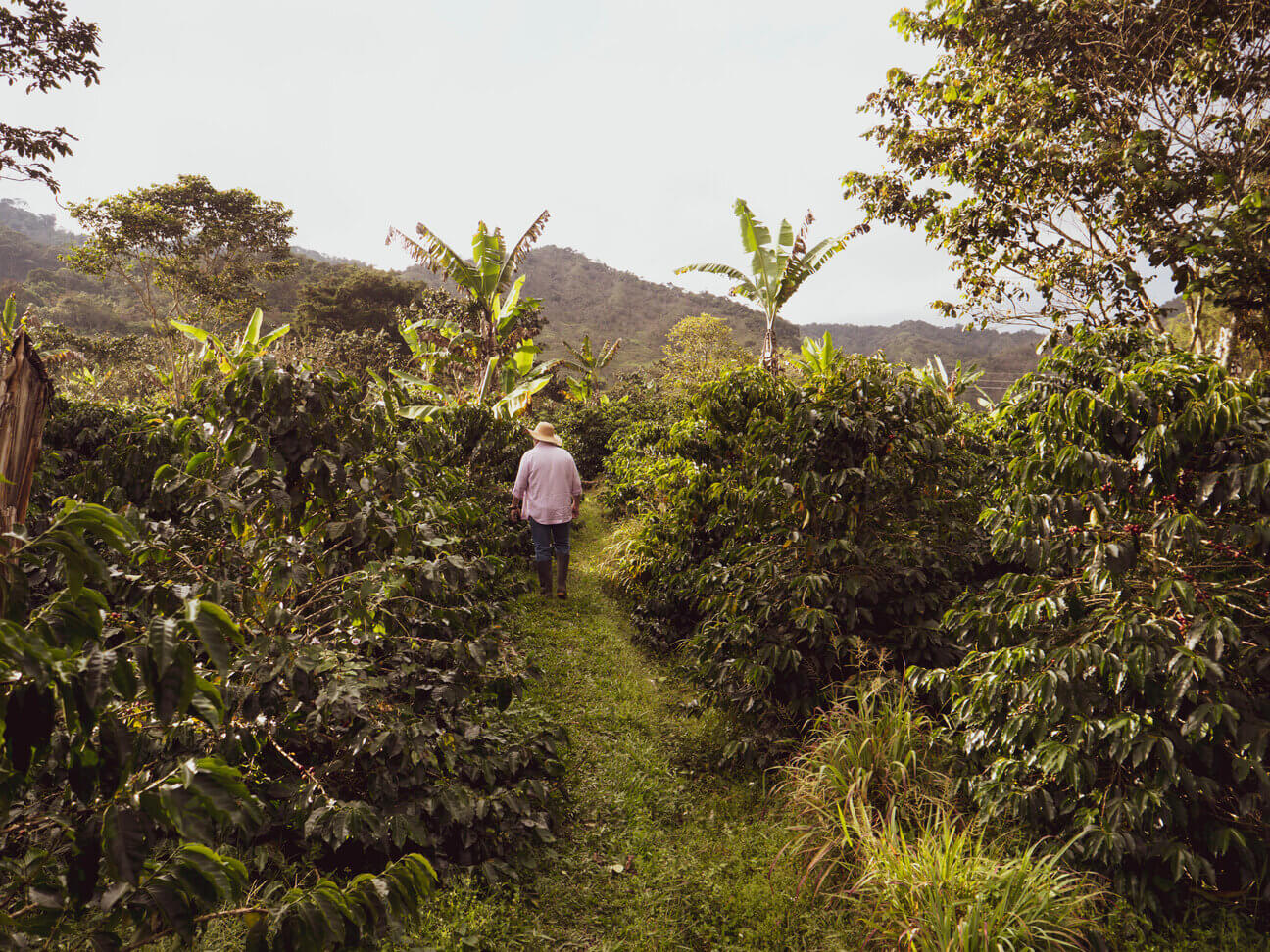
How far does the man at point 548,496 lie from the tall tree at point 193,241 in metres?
20.0

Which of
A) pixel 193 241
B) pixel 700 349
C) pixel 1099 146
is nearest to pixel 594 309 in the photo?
pixel 700 349

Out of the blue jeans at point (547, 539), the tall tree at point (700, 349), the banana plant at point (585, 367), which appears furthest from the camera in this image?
the tall tree at point (700, 349)

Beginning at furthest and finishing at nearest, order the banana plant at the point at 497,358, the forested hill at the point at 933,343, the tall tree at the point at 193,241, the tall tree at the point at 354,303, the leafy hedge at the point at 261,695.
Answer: the forested hill at the point at 933,343, the tall tree at the point at 354,303, the tall tree at the point at 193,241, the banana plant at the point at 497,358, the leafy hedge at the point at 261,695

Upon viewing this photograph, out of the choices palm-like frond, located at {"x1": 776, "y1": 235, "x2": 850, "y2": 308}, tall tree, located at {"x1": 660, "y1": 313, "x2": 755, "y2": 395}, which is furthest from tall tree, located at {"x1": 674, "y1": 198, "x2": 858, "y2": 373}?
tall tree, located at {"x1": 660, "y1": 313, "x2": 755, "y2": 395}

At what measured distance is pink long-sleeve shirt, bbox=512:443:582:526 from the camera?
257 inches

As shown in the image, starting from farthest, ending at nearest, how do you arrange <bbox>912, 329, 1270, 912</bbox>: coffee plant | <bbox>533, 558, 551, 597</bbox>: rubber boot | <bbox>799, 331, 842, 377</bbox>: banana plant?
1. <bbox>533, 558, 551, 597</bbox>: rubber boot
2. <bbox>799, 331, 842, 377</bbox>: banana plant
3. <bbox>912, 329, 1270, 912</bbox>: coffee plant

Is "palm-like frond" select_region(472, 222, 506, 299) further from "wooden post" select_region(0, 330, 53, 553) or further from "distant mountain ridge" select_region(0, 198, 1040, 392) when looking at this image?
"distant mountain ridge" select_region(0, 198, 1040, 392)

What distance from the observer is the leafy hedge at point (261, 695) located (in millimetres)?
1068

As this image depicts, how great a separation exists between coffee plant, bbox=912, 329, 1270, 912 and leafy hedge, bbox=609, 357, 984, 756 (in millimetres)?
955

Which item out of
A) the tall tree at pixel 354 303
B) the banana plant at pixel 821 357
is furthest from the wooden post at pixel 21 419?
the tall tree at pixel 354 303

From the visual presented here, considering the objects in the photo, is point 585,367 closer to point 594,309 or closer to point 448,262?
point 448,262

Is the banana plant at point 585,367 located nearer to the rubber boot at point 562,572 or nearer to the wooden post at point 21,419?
the rubber boot at point 562,572

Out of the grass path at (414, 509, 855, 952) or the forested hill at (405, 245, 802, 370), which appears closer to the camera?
the grass path at (414, 509, 855, 952)

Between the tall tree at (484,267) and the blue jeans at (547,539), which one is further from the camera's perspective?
the tall tree at (484,267)
